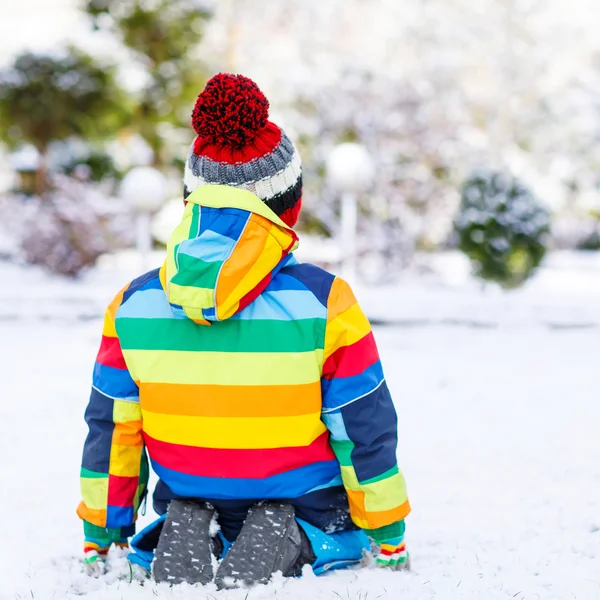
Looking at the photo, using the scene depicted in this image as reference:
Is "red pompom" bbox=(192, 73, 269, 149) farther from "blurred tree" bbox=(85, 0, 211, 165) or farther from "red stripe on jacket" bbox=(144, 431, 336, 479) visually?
"blurred tree" bbox=(85, 0, 211, 165)

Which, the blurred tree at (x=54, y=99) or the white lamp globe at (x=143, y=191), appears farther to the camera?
the blurred tree at (x=54, y=99)

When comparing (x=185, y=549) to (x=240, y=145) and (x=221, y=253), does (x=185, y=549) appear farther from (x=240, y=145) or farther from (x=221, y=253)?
(x=240, y=145)

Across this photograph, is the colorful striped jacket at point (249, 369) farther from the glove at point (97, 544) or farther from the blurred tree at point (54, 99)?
the blurred tree at point (54, 99)

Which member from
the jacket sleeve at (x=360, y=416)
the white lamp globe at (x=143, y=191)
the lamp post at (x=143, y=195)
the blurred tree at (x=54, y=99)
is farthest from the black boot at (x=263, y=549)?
the blurred tree at (x=54, y=99)

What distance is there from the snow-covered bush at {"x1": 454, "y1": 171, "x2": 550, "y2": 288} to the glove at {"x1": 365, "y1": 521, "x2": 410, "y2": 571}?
27.5ft

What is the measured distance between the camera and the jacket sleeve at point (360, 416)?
167 centimetres

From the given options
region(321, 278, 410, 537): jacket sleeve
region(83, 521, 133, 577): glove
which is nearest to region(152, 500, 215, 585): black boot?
region(83, 521, 133, 577): glove

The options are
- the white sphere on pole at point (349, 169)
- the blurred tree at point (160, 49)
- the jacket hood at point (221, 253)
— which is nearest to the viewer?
the jacket hood at point (221, 253)

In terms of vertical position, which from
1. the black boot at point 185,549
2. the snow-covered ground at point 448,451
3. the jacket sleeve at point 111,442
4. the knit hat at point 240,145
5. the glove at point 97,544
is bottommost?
the snow-covered ground at point 448,451

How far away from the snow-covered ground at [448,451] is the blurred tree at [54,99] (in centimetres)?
745

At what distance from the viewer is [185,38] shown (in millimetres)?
16562

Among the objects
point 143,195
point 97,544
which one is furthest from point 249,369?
point 143,195

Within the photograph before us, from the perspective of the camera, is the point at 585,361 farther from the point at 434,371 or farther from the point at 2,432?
the point at 2,432

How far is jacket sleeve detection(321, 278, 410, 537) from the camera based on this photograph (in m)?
1.67
